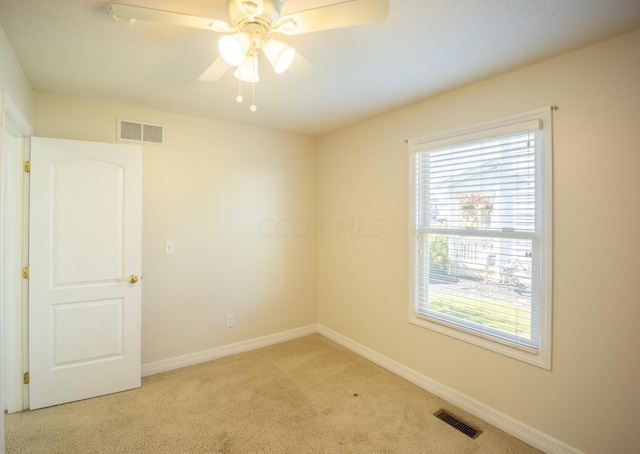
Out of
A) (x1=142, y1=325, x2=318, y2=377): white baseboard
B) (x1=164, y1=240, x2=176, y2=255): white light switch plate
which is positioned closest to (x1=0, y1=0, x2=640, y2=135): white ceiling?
(x1=164, y1=240, x2=176, y2=255): white light switch plate

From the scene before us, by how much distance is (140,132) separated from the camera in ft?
9.22

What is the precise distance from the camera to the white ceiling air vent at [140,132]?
2744 millimetres

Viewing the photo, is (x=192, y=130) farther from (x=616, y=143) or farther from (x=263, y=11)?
(x=616, y=143)

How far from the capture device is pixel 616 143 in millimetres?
1681

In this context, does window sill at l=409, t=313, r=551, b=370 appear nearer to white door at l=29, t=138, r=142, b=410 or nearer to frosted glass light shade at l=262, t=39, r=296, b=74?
frosted glass light shade at l=262, t=39, r=296, b=74

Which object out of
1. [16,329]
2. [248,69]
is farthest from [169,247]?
[248,69]

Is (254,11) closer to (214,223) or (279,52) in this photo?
(279,52)

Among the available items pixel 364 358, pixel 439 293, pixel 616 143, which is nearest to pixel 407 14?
pixel 616 143

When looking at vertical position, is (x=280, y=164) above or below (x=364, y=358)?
above

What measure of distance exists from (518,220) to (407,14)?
1.43m

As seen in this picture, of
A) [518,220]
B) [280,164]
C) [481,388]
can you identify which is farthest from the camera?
[280,164]

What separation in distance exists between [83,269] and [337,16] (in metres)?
2.59

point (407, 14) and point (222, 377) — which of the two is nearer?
point (407, 14)

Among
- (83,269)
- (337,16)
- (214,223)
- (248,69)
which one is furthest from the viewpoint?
(214,223)
